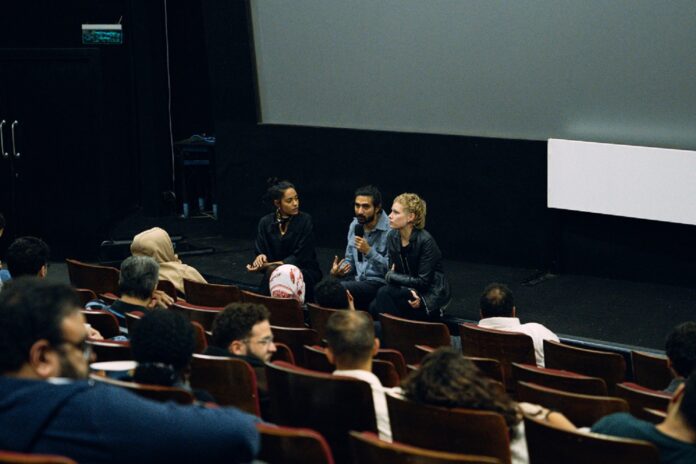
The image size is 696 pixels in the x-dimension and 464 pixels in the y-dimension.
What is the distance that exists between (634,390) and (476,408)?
1201mm

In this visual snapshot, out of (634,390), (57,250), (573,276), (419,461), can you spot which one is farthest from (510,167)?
(419,461)

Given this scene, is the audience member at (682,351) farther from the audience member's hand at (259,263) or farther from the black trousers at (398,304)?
the audience member's hand at (259,263)

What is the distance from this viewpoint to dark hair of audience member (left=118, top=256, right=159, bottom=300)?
4.89 m

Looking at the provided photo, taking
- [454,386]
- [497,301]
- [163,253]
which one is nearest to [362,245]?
[163,253]

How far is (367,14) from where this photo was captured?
9.27 metres

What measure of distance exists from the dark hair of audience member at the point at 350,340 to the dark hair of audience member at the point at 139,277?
56.9 inches

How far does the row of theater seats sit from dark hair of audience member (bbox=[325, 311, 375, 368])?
17 centimetres

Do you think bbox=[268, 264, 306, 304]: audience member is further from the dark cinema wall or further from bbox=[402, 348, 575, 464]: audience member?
bbox=[402, 348, 575, 464]: audience member

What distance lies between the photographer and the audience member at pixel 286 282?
6.70 metres

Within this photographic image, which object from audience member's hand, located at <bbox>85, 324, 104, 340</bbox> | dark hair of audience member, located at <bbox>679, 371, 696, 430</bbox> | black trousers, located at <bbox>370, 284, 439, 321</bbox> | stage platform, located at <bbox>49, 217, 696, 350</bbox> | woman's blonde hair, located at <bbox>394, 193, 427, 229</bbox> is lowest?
stage platform, located at <bbox>49, 217, 696, 350</bbox>

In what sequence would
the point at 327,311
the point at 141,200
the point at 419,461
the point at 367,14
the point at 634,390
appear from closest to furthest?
1. the point at 419,461
2. the point at 634,390
3. the point at 327,311
4. the point at 367,14
5. the point at 141,200

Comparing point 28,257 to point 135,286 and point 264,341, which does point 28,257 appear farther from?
point 264,341

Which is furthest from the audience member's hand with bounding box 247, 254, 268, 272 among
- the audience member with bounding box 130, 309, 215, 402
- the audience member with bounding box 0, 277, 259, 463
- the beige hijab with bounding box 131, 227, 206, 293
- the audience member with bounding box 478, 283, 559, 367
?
the audience member with bounding box 0, 277, 259, 463

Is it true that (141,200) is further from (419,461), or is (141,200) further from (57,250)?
(419,461)
